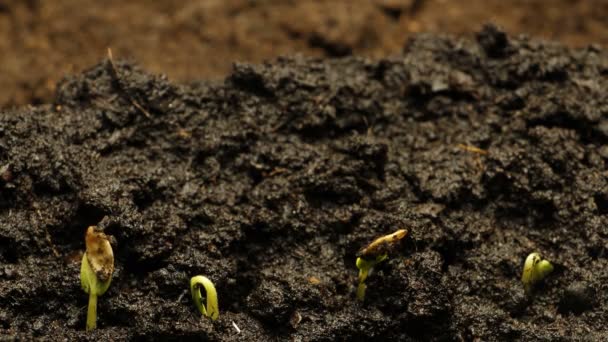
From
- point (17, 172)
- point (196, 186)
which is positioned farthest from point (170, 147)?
point (17, 172)

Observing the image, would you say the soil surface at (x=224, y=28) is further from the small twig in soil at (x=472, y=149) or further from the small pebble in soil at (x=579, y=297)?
the small pebble in soil at (x=579, y=297)

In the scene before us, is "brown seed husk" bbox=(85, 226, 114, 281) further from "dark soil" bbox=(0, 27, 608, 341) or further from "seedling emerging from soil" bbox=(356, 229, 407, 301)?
"seedling emerging from soil" bbox=(356, 229, 407, 301)

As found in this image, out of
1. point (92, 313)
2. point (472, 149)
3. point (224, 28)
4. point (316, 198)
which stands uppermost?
point (224, 28)

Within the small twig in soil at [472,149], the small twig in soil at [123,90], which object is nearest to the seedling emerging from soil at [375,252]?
the small twig in soil at [472,149]

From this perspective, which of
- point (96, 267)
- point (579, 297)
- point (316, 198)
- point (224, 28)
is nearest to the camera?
point (96, 267)

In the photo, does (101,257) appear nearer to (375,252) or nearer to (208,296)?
(208,296)

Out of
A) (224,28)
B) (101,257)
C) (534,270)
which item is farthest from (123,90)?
(224,28)

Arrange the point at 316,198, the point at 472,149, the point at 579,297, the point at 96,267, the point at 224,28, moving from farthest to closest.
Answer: the point at 224,28 < the point at 472,149 < the point at 316,198 < the point at 579,297 < the point at 96,267
